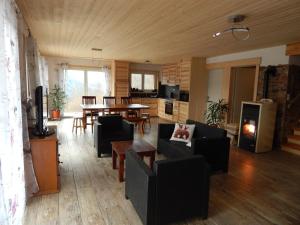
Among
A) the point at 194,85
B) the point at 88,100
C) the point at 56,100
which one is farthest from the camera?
the point at 56,100

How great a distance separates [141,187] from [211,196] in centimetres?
119

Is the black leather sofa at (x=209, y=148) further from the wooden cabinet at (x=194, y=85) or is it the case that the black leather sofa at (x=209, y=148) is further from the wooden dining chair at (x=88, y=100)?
the wooden dining chair at (x=88, y=100)

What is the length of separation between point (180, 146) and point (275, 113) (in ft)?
9.19

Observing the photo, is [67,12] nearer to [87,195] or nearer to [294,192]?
[87,195]

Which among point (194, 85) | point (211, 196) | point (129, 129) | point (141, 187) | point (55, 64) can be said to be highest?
point (55, 64)

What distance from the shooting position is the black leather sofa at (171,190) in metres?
2.04

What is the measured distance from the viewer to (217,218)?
2.39 m

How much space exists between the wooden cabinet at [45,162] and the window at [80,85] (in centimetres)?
637

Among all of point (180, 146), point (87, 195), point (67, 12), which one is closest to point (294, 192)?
point (180, 146)

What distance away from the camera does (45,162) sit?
2.71 m

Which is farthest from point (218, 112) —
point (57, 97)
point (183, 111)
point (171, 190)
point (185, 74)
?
point (57, 97)

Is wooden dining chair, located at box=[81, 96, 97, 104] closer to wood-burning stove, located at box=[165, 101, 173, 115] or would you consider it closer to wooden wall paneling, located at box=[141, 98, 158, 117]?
wooden wall paneling, located at box=[141, 98, 158, 117]

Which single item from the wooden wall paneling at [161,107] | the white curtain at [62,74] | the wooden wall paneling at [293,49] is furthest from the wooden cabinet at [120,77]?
the wooden wall paneling at [293,49]

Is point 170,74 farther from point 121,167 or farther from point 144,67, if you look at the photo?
point 121,167
